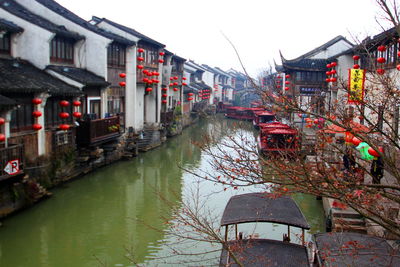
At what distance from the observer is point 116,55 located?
23.3 m

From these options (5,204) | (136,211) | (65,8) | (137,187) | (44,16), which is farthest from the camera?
(65,8)

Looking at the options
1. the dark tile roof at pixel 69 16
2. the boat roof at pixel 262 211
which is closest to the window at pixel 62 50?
the dark tile roof at pixel 69 16

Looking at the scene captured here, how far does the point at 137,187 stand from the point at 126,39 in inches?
386

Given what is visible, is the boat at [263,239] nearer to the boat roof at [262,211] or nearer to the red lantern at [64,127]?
the boat roof at [262,211]

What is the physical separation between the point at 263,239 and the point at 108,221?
6801 millimetres

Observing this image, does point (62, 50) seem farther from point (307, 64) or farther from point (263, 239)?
point (307, 64)

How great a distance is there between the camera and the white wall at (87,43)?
778 inches

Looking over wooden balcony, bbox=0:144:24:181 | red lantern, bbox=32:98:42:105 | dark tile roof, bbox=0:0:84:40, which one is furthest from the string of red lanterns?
dark tile roof, bbox=0:0:84:40

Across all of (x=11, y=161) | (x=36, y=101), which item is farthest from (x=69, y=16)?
(x=11, y=161)

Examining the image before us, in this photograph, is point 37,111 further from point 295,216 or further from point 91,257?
point 295,216

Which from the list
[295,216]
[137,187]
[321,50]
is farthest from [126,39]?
[321,50]

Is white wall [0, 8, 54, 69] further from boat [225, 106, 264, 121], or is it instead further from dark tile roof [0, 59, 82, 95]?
boat [225, 106, 264, 121]

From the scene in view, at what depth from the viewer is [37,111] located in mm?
14820

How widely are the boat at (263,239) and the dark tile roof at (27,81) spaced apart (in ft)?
26.2
